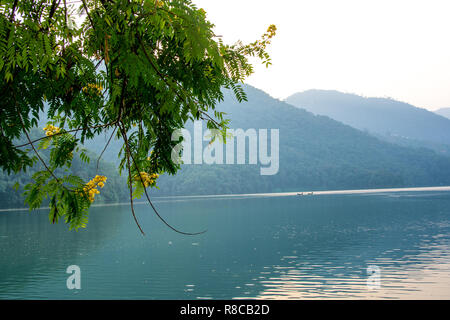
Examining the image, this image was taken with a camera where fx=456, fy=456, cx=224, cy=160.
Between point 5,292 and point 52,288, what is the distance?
8.49 ft

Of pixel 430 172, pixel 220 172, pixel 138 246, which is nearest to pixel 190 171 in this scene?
pixel 220 172

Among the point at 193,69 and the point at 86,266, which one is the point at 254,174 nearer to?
the point at 86,266

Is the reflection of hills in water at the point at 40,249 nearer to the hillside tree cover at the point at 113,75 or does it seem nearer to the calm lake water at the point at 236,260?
the calm lake water at the point at 236,260

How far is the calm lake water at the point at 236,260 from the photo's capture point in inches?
1028

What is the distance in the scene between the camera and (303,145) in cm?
19638

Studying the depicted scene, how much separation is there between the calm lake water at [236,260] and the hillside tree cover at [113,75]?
20760 millimetres

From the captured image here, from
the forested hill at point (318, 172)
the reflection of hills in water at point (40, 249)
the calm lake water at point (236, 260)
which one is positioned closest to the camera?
the calm lake water at point (236, 260)

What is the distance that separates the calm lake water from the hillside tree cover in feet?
68.1

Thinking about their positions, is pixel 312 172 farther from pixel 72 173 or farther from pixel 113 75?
pixel 113 75

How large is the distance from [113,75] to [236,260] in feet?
112

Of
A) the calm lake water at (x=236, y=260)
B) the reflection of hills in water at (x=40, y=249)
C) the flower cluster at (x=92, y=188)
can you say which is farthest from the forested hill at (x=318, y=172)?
the flower cluster at (x=92, y=188)

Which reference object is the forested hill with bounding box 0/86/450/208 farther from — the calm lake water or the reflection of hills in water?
the calm lake water

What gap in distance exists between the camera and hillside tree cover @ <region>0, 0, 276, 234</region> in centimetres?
295

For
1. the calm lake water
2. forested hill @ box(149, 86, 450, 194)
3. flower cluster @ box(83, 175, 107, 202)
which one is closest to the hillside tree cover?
flower cluster @ box(83, 175, 107, 202)
